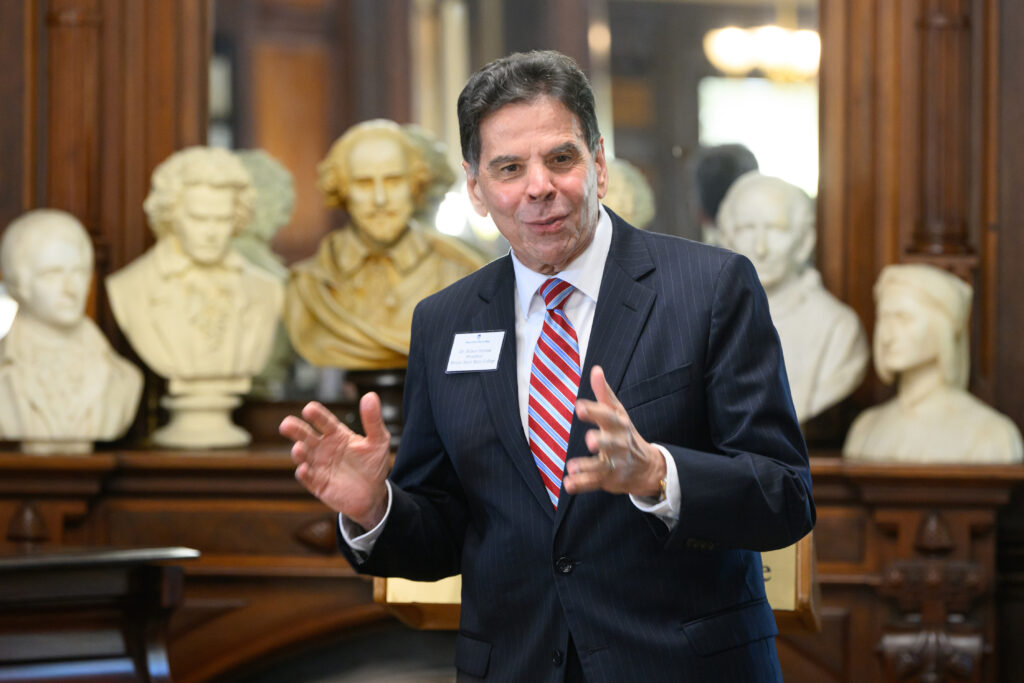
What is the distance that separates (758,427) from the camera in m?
1.89

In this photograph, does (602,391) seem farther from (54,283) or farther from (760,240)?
(54,283)

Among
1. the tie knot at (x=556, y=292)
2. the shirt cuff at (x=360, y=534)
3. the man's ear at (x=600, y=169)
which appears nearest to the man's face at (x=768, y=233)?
the man's ear at (x=600, y=169)

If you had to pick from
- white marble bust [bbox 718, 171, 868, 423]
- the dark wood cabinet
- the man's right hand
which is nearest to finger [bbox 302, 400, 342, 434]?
the man's right hand

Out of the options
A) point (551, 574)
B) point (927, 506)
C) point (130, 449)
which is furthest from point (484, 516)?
point (130, 449)

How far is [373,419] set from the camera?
77.2 inches

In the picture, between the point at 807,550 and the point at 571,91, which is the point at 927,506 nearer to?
the point at 807,550

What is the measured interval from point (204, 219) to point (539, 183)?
3176mm

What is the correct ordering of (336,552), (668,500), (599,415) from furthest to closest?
(336,552) < (668,500) < (599,415)

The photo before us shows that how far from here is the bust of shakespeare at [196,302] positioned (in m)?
4.92

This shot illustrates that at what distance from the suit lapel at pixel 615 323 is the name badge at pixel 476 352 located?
0.57 feet

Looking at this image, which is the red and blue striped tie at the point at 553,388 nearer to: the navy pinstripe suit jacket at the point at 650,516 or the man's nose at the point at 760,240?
the navy pinstripe suit jacket at the point at 650,516

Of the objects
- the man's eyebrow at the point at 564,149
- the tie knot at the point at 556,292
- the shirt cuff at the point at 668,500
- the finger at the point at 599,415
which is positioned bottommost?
the shirt cuff at the point at 668,500

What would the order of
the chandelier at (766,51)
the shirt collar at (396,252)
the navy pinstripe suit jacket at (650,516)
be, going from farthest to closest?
the chandelier at (766,51) < the shirt collar at (396,252) < the navy pinstripe suit jacket at (650,516)

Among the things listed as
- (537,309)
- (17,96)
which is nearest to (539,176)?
(537,309)
